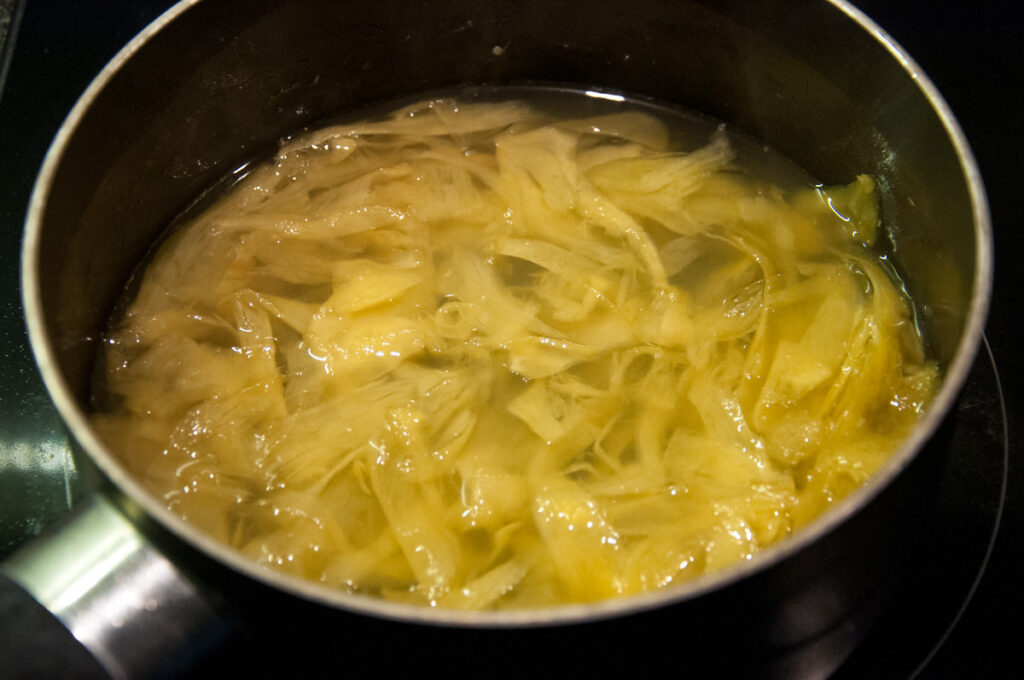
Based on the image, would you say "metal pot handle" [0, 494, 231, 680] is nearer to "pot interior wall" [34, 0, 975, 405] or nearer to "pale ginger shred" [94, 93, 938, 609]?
"pale ginger shred" [94, 93, 938, 609]

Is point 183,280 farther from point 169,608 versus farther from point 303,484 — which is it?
point 169,608

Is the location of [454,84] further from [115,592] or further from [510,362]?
Answer: [115,592]

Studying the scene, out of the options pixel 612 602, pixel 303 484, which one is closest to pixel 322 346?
pixel 303 484

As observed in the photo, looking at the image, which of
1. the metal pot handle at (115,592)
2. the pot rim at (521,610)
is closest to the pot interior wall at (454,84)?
the pot rim at (521,610)

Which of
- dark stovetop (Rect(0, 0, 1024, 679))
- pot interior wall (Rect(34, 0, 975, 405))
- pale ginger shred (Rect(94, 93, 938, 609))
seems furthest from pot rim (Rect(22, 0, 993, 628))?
dark stovetop (Rect(0, 0, 1024, 679))

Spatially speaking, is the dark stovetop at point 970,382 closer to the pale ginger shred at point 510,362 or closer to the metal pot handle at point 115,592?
the pale ginger shred at point 510,362

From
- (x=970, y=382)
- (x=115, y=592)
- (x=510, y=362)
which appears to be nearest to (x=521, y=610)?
(x=115, y=592)
